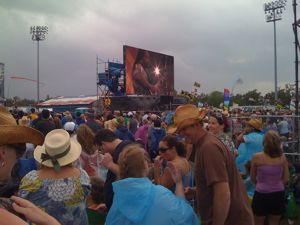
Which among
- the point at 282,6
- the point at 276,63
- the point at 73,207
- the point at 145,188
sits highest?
the point at 282,6

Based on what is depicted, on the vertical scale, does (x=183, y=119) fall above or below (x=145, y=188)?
above

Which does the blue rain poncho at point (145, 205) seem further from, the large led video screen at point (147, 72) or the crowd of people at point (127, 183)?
the large led video screen at point (147, 72)

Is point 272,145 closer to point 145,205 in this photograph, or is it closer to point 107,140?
point 107,140

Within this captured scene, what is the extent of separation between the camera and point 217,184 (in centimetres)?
296

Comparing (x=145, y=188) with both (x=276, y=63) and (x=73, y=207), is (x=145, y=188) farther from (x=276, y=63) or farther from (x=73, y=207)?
(x=276, y=63)

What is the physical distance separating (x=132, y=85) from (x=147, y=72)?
12.9 ft

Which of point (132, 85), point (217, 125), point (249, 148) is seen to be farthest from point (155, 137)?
point (132, 85)

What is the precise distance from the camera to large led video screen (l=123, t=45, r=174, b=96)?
1496 inches

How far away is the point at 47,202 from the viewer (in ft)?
10.3

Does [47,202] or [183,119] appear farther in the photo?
[183,119]

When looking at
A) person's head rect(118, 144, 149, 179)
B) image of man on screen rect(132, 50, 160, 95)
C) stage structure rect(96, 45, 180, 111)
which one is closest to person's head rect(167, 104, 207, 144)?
person's head rect(118, 144, 149, 179)

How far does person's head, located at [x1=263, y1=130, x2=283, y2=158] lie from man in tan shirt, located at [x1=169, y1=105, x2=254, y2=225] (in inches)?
86.9

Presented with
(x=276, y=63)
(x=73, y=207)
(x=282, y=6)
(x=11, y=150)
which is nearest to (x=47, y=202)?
(x=73, y=207)

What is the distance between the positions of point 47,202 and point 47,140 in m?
0.52
